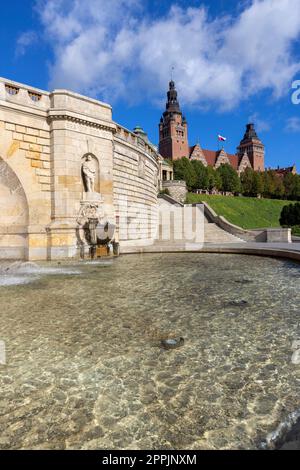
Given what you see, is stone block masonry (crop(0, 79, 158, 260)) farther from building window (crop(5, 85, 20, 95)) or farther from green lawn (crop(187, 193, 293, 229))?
green lawn (crop(187, 193, 293, 229))

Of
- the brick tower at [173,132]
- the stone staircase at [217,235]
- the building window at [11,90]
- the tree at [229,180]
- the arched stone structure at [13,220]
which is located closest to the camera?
the building window at [11,90]

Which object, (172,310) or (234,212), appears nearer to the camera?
(172,310)

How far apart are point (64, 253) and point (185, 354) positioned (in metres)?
12.5

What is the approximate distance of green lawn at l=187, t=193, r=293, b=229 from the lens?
227 ft

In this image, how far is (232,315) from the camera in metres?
5.84

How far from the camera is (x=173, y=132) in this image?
351ft

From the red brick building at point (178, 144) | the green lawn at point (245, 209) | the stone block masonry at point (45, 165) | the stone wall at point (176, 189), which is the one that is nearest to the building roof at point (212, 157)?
the red brick building at point (178, 144)

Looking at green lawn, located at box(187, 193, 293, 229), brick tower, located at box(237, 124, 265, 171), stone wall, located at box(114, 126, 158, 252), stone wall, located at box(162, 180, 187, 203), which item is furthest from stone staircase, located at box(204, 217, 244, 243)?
brick tower, located at box(237, 124, 265, 171)

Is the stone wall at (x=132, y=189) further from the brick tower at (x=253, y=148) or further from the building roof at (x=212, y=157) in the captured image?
the brick tower at (x=253, y=148)

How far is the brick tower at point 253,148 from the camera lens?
13162cm

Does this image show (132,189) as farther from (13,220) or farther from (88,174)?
(13,220)

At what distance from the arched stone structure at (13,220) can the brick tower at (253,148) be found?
126711mm

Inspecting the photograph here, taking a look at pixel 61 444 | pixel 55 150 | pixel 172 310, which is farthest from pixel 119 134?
pixel 61 444
